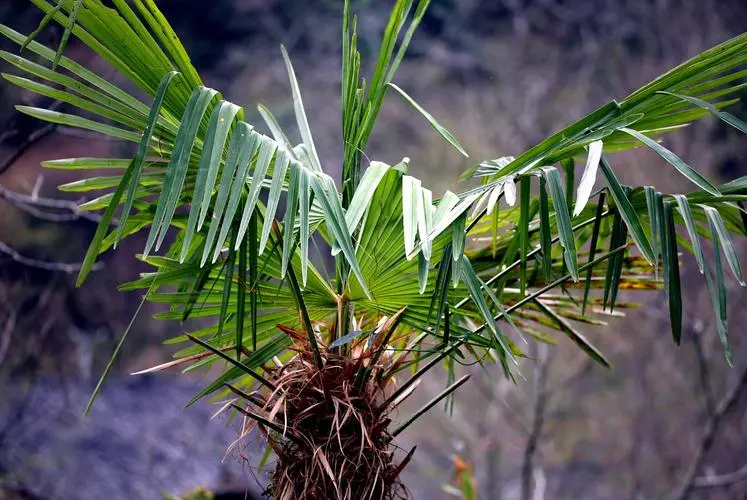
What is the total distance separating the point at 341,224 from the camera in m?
1.21

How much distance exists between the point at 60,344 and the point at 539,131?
3.59 m

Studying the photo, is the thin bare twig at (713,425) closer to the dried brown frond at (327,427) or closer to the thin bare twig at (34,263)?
the dried brown frond at (327,427)

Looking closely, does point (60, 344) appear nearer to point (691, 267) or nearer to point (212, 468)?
point (212, 468)

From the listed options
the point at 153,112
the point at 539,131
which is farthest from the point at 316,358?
the point at 539,131

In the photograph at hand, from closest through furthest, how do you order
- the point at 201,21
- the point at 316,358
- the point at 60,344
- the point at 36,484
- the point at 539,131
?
the point at 316,358 → the point at 36,484 → the point at 60,344 → the point at 539,131 → the point at 201,21

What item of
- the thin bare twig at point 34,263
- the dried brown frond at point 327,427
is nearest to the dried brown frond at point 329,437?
the dried brown frond at point 327,427

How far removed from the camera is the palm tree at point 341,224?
122 cm

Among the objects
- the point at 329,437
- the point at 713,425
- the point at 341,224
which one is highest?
the point at 341,224

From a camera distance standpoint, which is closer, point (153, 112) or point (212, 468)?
point (153, 112)

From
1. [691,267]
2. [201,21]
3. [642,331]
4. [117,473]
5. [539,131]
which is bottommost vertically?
[117,473]

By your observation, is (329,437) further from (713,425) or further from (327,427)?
(713,425)

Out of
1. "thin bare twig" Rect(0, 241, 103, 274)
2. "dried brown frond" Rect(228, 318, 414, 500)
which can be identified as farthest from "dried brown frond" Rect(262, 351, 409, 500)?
"thin bare twig" Rect(0, 241, 103, 274)

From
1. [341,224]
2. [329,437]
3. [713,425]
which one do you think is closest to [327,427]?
[329,437]

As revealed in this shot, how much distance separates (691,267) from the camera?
5.62 metres
